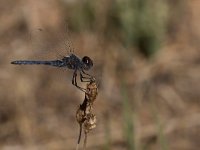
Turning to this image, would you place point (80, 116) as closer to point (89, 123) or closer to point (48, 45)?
point (89, 123)

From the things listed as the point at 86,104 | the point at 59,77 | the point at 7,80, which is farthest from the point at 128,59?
the point at 86,104

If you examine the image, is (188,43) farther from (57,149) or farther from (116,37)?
(57,149)

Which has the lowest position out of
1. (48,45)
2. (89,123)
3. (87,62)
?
(89,123)

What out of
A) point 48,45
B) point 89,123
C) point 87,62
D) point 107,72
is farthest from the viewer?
point 107,72

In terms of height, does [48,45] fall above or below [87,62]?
above

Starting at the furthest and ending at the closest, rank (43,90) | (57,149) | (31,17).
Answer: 1. (31,17)
2. (43,90)
3. (57,149)

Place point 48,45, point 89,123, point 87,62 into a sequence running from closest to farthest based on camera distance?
1. point 89,123
2. point 87,62
3. point 48,45

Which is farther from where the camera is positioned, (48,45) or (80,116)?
(48,45)

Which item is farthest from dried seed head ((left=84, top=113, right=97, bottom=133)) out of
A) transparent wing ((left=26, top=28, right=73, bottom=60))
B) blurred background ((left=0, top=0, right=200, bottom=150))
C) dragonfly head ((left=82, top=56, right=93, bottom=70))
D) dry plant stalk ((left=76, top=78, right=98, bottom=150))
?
blurred background ((left=0, top=0, right=200, bottom=150))

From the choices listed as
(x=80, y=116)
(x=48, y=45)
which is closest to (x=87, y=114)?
(x=80, y=116)
